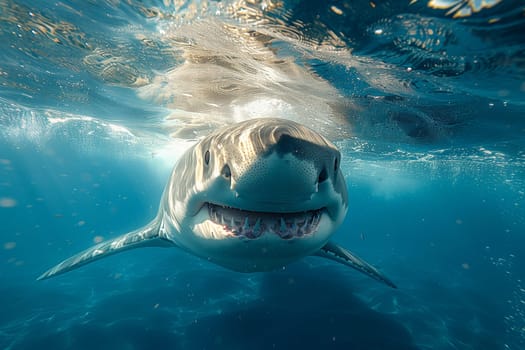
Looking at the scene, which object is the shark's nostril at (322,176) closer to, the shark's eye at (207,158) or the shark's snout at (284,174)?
the shark's snout at (284,174)

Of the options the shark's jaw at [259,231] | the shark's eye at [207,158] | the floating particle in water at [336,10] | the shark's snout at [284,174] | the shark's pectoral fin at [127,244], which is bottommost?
the shark's pectoral fin at [127,244]

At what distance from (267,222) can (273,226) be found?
0.06 metres

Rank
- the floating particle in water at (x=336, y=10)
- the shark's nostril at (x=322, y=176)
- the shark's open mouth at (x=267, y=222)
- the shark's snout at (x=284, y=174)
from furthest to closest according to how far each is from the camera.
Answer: the floating particle in water at (x=336, y=10), the shark's open mouth at (x=267, y=222), the shark's nostril at (x=322, y=176), the shark's snout at (x=284, y=174)

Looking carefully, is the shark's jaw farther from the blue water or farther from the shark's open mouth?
the blue water

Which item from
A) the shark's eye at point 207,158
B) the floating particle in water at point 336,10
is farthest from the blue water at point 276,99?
the shark's eye at point 207,158

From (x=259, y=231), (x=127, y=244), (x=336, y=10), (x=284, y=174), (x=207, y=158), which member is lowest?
(x=127, y=244)

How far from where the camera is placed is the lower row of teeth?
246 centimetres

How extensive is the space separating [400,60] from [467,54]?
1.36m

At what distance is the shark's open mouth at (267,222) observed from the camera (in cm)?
246

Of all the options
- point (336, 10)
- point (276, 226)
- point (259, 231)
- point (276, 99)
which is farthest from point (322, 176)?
point (276, 99)

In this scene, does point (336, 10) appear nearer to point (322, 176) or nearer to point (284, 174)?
point (322, 176)

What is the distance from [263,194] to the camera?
2.05 metres

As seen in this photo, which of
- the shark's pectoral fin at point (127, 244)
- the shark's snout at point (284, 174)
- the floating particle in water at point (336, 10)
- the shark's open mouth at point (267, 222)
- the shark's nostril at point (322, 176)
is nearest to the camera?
the shark's snout at point (284, 174)

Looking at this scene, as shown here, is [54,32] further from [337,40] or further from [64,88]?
[337,40]
